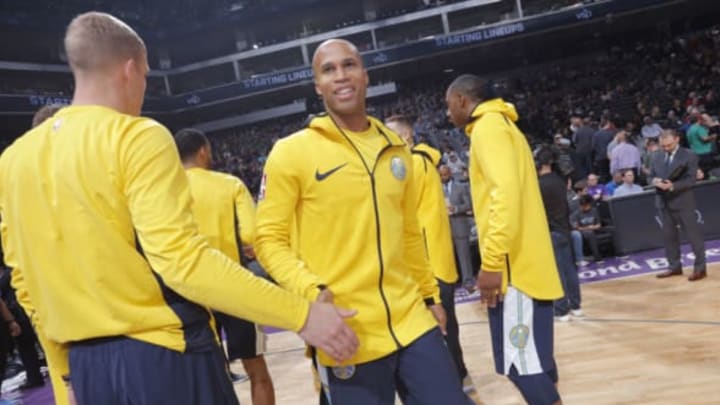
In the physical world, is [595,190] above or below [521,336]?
below

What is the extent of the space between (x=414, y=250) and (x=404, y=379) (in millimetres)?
484

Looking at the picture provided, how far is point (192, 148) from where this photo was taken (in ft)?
10.9

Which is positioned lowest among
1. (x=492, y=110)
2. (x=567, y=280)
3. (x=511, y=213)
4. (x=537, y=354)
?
(x=567, y=280)

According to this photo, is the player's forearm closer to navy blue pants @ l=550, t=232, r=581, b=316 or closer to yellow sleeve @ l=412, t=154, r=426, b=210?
yellow sleeve @ l=412, t=154, r=426, b=210

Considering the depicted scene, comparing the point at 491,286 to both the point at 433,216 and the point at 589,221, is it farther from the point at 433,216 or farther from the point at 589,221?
the point at 589,221

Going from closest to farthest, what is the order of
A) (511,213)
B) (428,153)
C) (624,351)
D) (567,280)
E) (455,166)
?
(511,213) → (428,153) → (624,351) → (567,280) → (455,166)

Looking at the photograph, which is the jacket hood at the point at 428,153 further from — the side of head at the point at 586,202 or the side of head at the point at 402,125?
the side of head at the point at 586,202

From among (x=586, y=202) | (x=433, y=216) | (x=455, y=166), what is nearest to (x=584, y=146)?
(x=455, y=166)

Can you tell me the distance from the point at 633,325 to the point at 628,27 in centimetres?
2283

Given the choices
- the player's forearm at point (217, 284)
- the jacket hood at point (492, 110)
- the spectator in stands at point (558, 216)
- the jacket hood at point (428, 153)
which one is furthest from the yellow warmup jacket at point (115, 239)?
the spectator in stands at point (558, 216)

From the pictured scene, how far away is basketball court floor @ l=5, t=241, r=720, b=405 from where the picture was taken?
362 centimetres

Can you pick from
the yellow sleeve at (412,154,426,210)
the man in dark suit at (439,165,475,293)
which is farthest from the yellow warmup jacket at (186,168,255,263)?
the man in dark suit at (439,165,475,293)

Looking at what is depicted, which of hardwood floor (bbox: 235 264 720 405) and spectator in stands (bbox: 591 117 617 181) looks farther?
spectator in stands (bbox: 591 117 617 181)

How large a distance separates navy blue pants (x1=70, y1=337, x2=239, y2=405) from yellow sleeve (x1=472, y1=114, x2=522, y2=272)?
1331 millimetres
